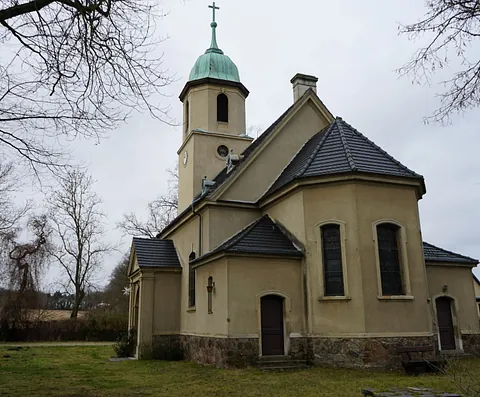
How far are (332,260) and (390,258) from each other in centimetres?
182

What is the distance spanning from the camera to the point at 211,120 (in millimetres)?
24172

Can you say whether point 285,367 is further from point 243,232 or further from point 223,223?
point 223,223

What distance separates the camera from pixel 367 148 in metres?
16.5

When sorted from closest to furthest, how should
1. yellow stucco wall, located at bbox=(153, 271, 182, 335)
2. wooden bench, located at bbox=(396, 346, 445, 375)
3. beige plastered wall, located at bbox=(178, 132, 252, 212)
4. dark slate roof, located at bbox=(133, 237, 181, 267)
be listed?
wooden bench, located at bbox=(396, 346, 445, 375)
yellow stucco wall, located at bbox=(153, 271, 182, 335)
dark slate roof, located at bbox=(133, 237, 181, 267)
beige plastered wall, located at bbox=(178, 132, 252, 212)

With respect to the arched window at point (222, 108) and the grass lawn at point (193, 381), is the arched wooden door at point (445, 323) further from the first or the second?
the arched window at point (222, 108)

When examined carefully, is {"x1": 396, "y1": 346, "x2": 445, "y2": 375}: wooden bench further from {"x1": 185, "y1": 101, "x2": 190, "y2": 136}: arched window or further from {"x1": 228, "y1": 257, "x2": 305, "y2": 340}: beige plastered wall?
{"x1": 185, "y1": 101, "x2": 190, "y2": 136}: arched window

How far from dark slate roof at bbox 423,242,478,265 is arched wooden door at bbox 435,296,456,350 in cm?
148

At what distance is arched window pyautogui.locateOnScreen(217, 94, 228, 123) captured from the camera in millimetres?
24578

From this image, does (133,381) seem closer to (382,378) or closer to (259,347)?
(259,347)

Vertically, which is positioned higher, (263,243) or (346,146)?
(346,146)

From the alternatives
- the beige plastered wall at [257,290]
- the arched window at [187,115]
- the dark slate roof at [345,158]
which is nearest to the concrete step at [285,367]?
the beige plastered wall at [257,290]

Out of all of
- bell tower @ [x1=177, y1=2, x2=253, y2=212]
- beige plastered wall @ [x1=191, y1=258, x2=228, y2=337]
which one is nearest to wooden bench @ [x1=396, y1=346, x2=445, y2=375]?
beige plastered wall @ [x1=191, y1=258, x2=228, y2=337]

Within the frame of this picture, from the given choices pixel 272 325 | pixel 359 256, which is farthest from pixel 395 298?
pixel 272 325

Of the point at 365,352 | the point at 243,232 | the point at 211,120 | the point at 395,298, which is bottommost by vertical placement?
the point at 365,352
